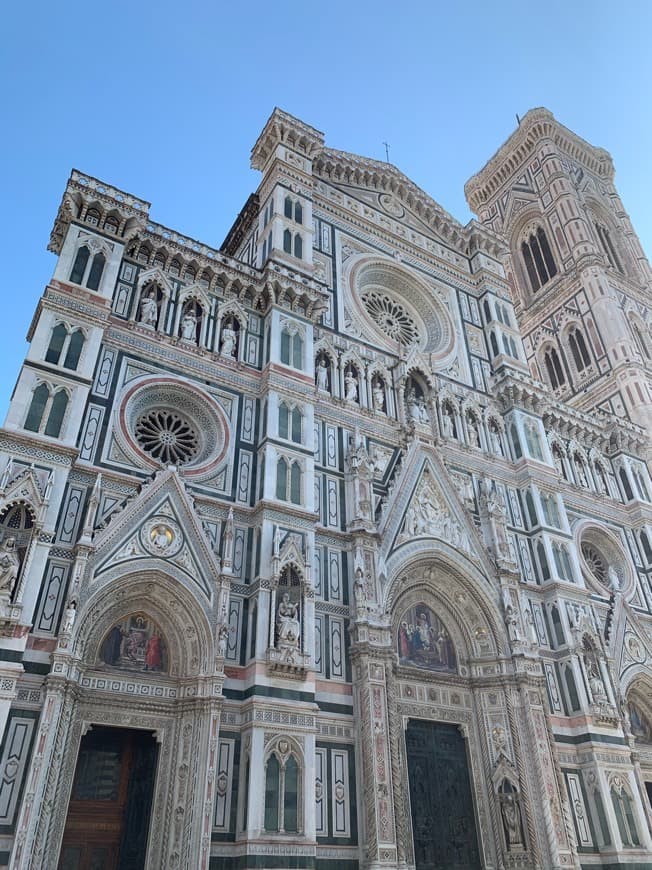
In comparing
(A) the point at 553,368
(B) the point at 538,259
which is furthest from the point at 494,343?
(B) the point at 538,259

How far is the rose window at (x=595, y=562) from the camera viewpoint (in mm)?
22328

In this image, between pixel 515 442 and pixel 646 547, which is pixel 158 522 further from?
pixel 646 547

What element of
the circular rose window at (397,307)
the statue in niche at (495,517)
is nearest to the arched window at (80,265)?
the circular rose window at (397,307)

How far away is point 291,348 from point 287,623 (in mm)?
7615

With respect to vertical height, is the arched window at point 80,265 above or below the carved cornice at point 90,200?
below

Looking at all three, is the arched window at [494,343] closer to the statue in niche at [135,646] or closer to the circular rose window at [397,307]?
the circular rose window at [397,307]

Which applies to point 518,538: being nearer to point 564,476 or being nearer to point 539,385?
point 564,476

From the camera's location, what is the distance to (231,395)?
17.0m

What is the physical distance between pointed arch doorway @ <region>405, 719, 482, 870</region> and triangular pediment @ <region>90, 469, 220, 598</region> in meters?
5.91

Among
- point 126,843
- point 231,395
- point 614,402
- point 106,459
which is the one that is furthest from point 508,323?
point 126,843

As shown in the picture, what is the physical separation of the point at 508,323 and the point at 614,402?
7976 mm

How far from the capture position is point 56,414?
13.8 m

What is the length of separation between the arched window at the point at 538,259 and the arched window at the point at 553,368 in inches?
188

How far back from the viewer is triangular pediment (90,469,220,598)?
13086 millimetres
